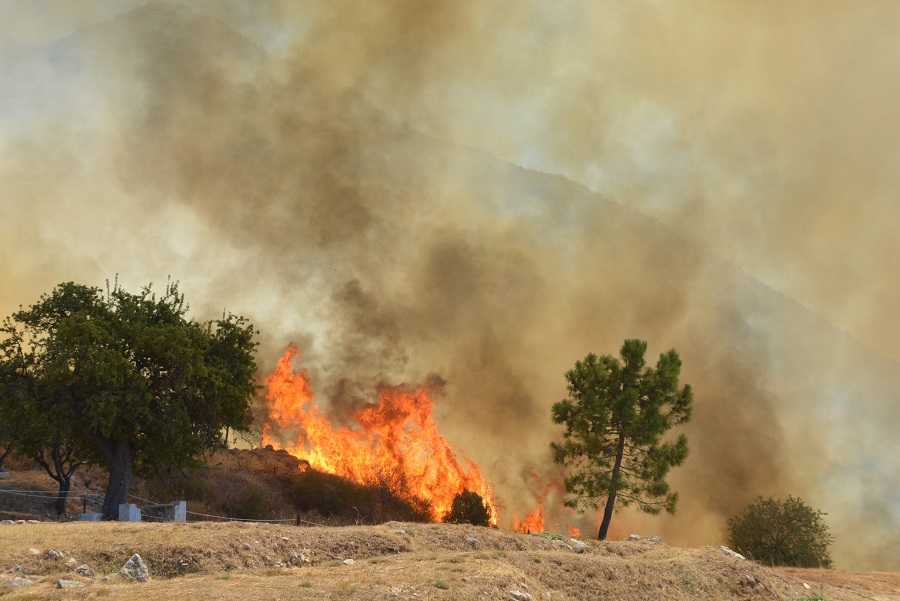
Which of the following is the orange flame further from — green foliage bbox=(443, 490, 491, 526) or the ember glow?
green foliage bbox=(443, 490, 491, 526)

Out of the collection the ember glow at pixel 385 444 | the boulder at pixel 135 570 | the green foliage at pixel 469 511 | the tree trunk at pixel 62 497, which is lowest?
the boulder at pixel 135 570

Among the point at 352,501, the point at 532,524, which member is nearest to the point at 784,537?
the point at 532,524

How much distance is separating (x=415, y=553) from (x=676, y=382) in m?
21.4

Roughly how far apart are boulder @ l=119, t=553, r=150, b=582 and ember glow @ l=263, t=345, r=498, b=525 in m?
36.6

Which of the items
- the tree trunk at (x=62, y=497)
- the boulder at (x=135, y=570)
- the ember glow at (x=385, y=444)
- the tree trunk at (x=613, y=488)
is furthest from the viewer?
the ember glow at (x=385, y=444)

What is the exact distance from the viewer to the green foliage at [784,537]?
38.6 meters

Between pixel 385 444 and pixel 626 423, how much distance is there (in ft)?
81.5

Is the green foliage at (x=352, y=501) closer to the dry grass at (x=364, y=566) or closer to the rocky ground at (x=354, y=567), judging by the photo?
the rocky ground at (x=354, y=567)

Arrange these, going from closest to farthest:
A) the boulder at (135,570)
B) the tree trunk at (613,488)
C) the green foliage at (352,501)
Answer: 1. the boulder at (135,570)
2. the tree trunk at (613,488)
3. the green foliage at (352,501)

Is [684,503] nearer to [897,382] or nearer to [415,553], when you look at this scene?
[897,382]

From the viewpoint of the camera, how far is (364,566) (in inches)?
787

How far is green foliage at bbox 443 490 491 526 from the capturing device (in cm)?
4650

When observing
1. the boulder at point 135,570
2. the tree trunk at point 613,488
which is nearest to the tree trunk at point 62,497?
the boulder at point 135,570

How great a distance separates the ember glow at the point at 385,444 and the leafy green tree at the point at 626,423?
48.7 feet
